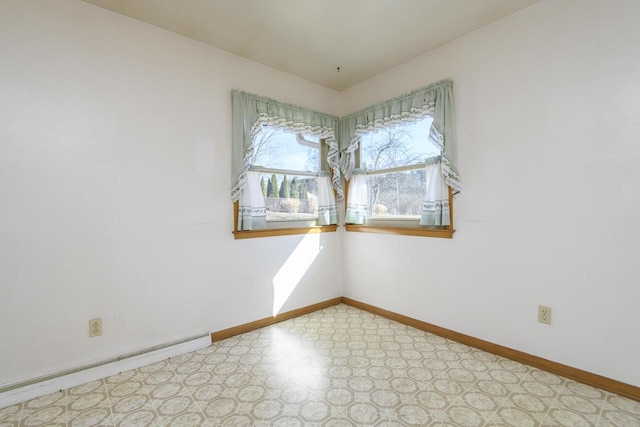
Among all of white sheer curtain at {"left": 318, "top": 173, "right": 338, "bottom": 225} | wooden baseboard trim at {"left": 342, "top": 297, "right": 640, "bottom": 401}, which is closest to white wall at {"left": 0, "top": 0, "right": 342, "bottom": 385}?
white sheer curtain at {"left": 318, "top": 173, "right": 338, "bottom": 225}

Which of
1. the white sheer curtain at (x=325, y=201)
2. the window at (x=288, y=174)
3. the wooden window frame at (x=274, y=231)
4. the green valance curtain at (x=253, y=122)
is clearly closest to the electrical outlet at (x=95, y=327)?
the wooden window frame at (x=274, y=231)

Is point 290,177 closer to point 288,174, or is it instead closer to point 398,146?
point 288,174

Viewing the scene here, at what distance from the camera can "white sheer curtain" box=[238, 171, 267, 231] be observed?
2742 millimetres

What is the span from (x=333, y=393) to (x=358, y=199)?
2003 mm

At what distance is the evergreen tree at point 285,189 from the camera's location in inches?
123

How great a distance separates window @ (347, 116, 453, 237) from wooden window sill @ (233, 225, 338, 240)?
281mm

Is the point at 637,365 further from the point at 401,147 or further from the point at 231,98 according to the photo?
the point at 231,98

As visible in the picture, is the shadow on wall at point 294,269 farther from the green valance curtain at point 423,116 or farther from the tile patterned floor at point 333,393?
the green valance curtain at point 423,116

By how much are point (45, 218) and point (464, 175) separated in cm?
307

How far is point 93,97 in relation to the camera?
2076 millimetres

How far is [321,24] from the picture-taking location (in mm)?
2305

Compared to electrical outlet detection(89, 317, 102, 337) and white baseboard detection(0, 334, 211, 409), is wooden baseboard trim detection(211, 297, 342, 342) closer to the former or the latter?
white baseboard detection(0, 334, 211, 409)

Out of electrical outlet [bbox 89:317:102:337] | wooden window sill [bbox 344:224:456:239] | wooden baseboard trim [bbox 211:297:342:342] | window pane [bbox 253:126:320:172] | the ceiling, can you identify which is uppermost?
the ceiling

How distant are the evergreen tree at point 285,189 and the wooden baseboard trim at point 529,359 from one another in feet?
5.26
